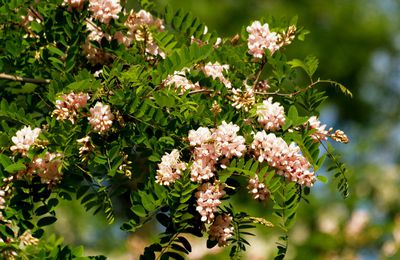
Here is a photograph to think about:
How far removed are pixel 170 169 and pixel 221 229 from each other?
0.61ft

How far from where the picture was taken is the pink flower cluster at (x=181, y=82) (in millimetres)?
2027

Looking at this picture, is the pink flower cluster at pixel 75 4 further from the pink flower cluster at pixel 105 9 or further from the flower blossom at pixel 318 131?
the flower blossom at pixel 318 131

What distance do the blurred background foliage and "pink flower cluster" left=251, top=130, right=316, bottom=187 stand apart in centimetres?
374

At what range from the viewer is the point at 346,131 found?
42.2 ft

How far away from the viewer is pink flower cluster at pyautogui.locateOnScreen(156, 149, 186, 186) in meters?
1.89

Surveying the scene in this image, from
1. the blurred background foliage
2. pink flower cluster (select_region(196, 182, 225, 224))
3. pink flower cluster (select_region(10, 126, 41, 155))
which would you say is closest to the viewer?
pink flower cluster (select_region(196, 182, 225, 224))

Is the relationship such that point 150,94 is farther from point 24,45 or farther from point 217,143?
point 24,45

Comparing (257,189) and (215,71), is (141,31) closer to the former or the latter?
(215,71)

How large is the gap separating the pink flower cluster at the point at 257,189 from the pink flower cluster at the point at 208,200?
3.5 inches

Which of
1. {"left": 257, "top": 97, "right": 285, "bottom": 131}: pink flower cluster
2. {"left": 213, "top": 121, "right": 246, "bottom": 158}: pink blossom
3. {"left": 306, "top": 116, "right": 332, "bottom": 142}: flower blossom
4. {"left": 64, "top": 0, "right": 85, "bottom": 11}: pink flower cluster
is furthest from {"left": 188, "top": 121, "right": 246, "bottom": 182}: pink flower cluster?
{"left": 64, "top": 0, "right": 85, "bottom": 11}: pink flower cluster

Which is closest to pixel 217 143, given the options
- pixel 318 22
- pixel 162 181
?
pixel 162 181

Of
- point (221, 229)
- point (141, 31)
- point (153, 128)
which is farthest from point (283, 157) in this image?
point (141, 31)

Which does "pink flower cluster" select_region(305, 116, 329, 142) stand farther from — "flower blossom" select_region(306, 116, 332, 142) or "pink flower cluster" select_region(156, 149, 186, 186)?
"pink flower cluster" select_region(156, 149, 186, 186)

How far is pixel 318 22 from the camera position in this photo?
41.3 ft
